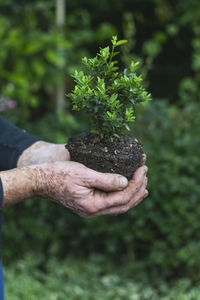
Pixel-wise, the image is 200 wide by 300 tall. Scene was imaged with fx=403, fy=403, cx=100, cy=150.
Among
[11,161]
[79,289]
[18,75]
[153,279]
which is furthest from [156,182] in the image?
[18,75]

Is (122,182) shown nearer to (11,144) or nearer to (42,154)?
(42,154)

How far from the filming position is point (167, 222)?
3.31 metres

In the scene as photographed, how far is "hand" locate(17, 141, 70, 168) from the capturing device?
1.93m

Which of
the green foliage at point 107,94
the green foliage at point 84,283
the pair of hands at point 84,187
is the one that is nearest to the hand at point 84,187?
the pair of hands at point 84,187

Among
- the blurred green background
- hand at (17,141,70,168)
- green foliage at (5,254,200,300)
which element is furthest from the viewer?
the blurred green background

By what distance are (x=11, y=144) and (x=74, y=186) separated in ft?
1.71

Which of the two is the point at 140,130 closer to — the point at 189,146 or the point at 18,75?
the point at 189,146

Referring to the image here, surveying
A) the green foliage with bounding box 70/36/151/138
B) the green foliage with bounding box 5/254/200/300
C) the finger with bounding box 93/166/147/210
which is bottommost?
the green foliage with bounding box 5/254/200/300

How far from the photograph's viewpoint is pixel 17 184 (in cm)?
163

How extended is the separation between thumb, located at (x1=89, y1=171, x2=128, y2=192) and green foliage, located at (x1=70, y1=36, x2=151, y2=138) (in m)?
0.18

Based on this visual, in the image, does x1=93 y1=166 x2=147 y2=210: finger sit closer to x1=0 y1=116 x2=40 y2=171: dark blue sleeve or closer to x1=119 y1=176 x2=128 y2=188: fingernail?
x1=119 y1=176 x2=128 y2=188: fingernail

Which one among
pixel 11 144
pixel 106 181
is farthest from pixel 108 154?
pixel 11 144

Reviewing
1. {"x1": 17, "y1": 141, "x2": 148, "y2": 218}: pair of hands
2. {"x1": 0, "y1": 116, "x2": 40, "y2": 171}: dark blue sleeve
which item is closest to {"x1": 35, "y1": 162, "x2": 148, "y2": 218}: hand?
{"x1": 17, "y1": 141, "x2": 148, "y2": 218}: pair of hands

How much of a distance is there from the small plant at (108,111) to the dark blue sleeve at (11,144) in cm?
36
